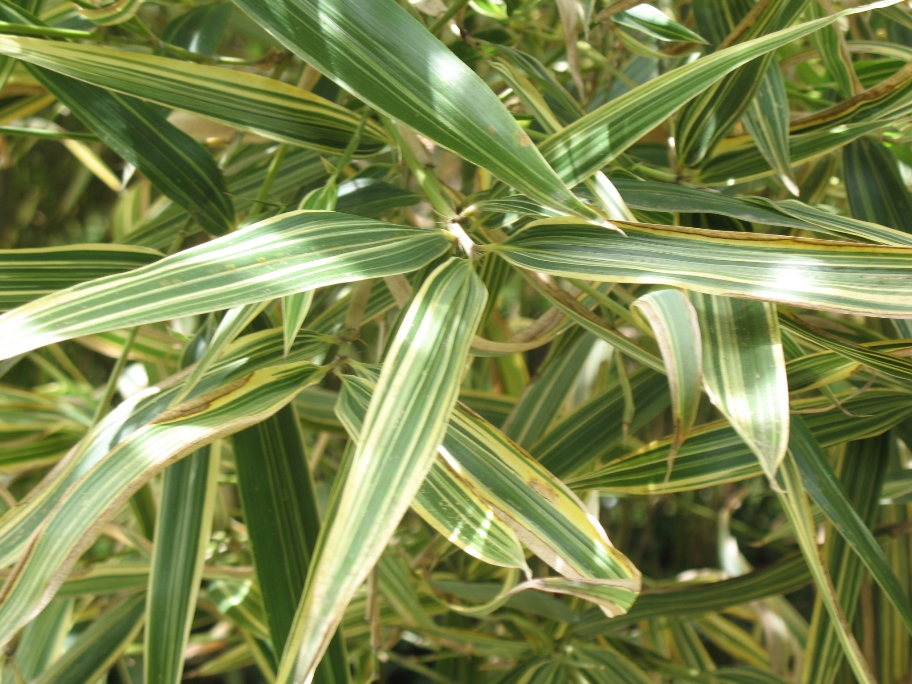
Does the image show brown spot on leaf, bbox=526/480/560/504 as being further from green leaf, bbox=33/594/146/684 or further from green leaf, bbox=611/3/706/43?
green leaf, bbox=33/594/146/684

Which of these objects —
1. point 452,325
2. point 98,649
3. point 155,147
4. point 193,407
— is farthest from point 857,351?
point 98,649

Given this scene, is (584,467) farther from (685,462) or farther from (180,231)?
(180,231)

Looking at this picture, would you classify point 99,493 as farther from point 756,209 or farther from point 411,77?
point 756,209

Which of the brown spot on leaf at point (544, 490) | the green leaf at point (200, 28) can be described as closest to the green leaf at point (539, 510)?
the brown spot on leaf at point (544, 490)

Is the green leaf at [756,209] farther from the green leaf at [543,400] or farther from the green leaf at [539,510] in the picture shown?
the green leaf at [543,400]

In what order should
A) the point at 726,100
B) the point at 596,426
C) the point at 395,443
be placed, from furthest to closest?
the point at 596,426 → the point at 726,100 → the point at 395,443

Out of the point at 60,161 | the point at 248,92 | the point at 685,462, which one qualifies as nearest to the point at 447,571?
the point at 685,462

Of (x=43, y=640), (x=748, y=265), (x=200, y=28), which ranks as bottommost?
(x=43, y=640)
